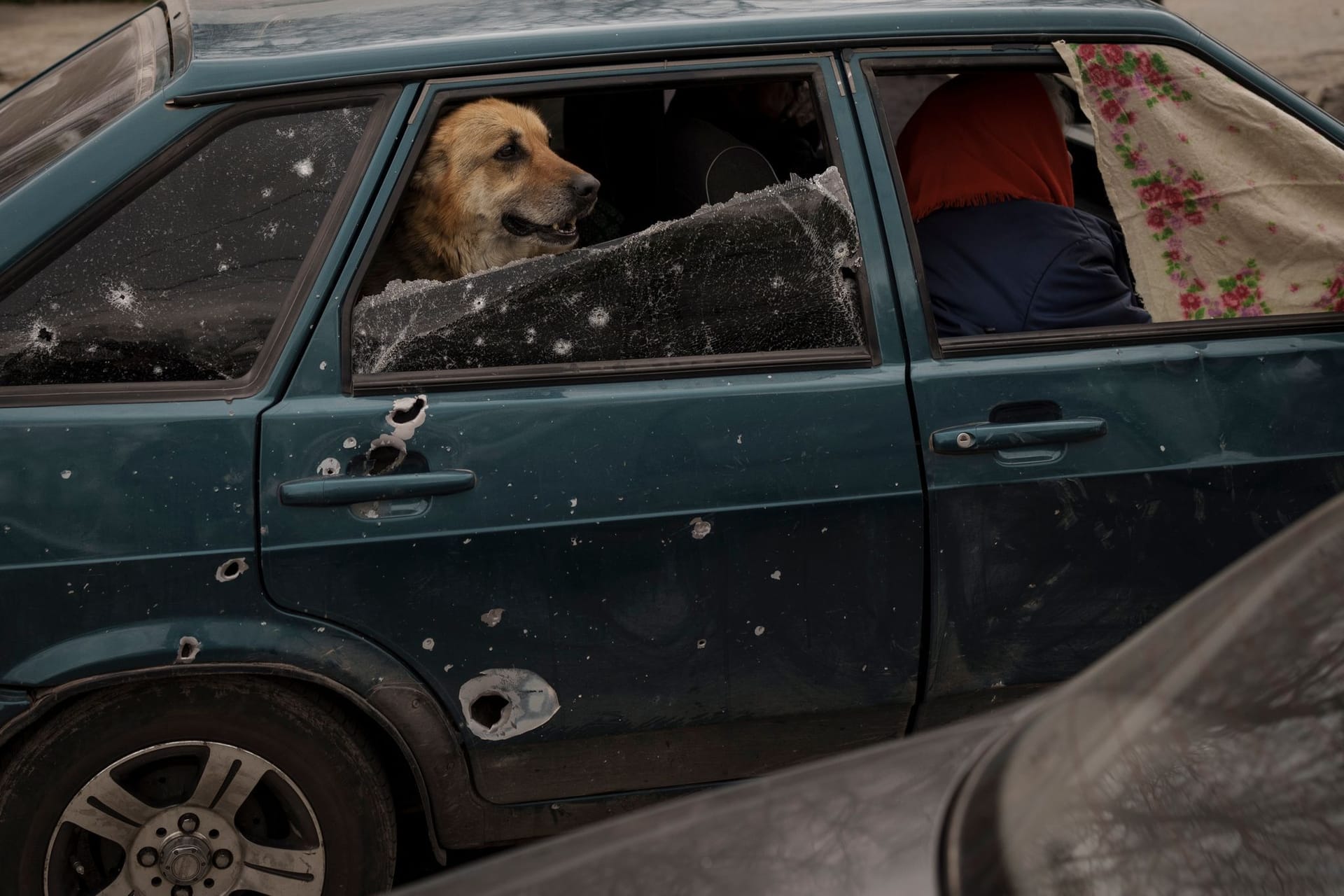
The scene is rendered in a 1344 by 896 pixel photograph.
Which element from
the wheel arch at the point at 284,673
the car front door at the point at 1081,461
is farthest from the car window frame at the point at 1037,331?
the wheel arch at the point at 284,673

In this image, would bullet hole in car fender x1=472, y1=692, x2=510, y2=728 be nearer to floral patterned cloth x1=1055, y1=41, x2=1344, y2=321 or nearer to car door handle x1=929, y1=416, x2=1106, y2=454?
car door handle x1=929, y1=416, x2=1106, y2=454

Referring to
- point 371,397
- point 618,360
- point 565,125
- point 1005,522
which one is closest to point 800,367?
point 618,360

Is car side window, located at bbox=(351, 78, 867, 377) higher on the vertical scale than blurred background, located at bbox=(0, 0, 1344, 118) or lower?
lower

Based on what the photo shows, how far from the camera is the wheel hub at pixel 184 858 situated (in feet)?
7.10

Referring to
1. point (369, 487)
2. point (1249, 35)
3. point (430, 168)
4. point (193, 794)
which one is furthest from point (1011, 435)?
point (1249, 35)

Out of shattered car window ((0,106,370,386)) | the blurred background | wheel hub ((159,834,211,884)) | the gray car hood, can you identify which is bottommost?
the gray car hood

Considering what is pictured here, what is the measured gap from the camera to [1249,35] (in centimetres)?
873

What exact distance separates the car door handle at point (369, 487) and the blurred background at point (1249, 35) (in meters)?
7.34

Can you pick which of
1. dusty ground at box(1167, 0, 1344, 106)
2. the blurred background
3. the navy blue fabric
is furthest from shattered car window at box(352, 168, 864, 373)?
dusty ground at box(1167, 0, 1344, 106)

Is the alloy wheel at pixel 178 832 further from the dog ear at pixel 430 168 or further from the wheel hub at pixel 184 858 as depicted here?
the dog ear at pixel 430 168

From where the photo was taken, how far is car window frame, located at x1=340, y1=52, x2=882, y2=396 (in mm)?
2172

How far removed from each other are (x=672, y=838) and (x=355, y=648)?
34.5 inches

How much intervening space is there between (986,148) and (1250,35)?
23.7ft

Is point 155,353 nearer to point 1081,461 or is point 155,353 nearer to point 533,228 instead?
point 533,228
